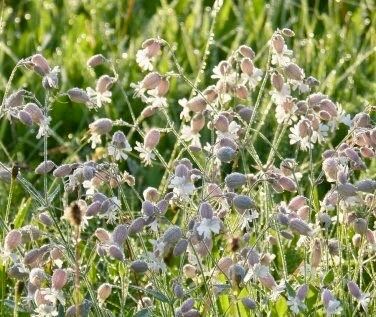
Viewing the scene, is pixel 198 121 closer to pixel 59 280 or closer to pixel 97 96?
pixel 97 96

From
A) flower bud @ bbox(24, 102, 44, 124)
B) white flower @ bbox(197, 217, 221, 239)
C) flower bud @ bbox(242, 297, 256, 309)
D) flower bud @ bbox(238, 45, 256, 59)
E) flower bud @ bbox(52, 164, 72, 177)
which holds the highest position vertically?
flower bud @ bbox(238, 45, 256, 59)

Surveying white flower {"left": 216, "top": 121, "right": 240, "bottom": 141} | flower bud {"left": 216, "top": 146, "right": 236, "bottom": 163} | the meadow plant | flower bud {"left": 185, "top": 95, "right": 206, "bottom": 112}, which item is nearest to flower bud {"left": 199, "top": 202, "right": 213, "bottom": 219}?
the meadow plant

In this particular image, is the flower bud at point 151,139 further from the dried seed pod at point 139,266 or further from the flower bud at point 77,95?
the dried seed pod at point 139,266

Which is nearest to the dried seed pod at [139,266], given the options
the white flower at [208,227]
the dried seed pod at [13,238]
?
the white flower at [208,227]

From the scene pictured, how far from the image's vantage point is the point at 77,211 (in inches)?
67.7

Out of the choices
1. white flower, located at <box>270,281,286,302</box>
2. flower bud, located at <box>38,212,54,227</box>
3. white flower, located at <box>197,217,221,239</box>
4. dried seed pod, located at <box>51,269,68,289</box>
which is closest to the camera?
white flower, located at <box>197,217,221,239</box>

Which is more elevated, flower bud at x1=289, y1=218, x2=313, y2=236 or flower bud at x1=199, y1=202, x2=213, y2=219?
flower bud at x1=199, y1=202, x2=213, y2=219

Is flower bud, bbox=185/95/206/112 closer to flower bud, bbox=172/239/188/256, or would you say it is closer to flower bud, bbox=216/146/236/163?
flower bud, bbox=216/146/236/163

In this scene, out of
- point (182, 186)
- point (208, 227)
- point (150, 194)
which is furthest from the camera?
point (150, 194)

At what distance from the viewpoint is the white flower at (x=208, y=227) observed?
2068 mm

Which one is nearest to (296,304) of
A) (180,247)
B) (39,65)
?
(180,247)

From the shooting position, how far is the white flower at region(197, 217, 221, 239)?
2.07m

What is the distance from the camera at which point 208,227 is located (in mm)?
2078

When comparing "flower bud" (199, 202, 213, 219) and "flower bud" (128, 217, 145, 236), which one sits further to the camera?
"flower bud" (128, 217, 145, 236)
